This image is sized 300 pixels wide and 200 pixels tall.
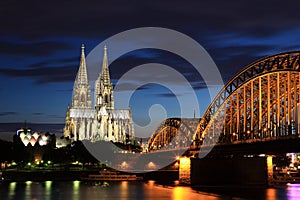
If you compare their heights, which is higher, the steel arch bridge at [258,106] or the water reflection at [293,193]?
the steel arch bridge at [258,106]

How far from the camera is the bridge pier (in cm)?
10300

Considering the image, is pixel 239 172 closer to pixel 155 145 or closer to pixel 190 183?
pixel 190 183

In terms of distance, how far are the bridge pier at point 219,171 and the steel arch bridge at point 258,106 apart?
364cm

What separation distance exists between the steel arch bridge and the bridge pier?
143 inches

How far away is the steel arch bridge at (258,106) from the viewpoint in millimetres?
73312

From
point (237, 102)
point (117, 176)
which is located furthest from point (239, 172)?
point (117, 176)

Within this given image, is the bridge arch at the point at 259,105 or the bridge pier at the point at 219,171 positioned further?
the bridge pier at the point at 219,171

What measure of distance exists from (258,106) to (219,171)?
813 inches

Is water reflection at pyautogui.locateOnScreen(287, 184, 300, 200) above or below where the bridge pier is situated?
below

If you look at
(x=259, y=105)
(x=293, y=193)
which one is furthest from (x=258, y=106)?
(x=293, y=193)

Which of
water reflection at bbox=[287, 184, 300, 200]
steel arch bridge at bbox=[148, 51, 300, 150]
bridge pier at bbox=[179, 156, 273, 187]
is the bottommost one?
water reflection at bbox=[287, 184, 300, 200]

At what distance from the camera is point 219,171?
10581cm

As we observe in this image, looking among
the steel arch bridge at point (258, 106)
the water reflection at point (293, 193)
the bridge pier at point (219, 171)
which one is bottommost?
the water reflection at point (293, 193)

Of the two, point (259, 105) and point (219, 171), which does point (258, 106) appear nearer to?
point (259, 105)
